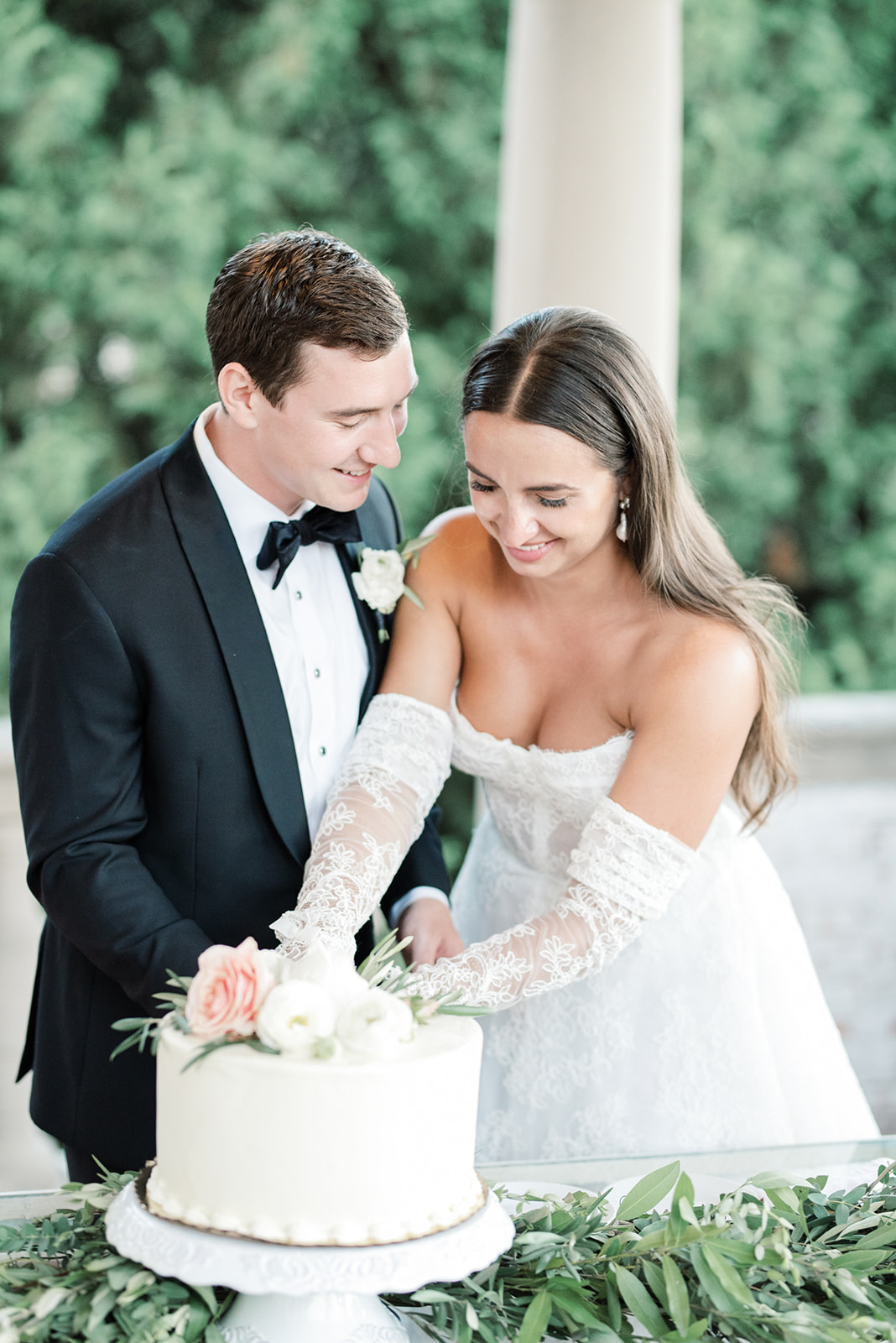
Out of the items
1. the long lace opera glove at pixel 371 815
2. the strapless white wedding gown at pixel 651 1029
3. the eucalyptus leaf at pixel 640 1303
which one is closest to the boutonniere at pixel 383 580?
the long lace opera glove at pixel 371 815

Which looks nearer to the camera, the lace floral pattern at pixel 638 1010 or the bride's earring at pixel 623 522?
the bride's earring at pixel 623 522

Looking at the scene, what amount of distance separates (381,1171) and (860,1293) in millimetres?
627

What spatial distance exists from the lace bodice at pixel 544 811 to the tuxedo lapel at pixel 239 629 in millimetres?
128

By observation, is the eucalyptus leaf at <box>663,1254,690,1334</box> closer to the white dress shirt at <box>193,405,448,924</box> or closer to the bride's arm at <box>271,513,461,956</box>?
the bride's arm at <box>271,513,461,956</box>

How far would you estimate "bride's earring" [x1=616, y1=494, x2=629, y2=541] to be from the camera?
2479 millimetres

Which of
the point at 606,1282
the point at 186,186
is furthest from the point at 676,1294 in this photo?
the point at 186,186

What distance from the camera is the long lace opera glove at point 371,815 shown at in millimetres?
2252

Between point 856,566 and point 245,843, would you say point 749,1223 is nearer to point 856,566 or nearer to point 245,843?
point 245,843

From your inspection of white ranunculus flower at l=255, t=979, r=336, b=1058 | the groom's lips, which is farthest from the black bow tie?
white ranunculus flower at l=255, t=979, r=336, b=1058

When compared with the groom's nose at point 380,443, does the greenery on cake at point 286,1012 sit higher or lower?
lower

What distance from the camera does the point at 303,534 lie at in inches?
97.5

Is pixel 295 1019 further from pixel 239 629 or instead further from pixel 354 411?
pixel 354 411

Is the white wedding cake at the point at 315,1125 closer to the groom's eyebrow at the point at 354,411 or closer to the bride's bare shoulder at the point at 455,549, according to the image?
the groom's eyebrow at the point at 354,411

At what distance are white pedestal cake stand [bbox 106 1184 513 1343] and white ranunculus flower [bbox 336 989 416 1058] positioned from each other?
8.2 inches
